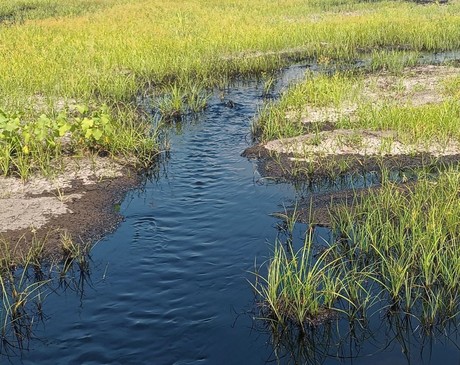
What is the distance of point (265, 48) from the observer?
2166cm

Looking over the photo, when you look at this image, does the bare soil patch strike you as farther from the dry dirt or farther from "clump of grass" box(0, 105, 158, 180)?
"clump of grass" box(0, 105, 158, 180)

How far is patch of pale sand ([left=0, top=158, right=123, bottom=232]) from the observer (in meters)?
8.57

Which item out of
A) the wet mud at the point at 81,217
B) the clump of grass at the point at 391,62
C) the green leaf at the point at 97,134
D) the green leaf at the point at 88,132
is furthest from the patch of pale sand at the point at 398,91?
the wet mud at the point at 81,217

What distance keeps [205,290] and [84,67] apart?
12.4 metres

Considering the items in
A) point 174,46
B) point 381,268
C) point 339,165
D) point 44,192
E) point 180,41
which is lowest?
point 381,268

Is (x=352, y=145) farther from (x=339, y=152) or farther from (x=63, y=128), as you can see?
(x=63, y=128)

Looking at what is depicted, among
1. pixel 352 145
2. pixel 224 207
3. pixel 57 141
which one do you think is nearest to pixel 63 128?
pixel 57 141

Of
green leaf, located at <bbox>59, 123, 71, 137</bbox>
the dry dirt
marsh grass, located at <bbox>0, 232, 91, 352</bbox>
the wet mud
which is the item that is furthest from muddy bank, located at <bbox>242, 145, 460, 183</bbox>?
marsh grass, located at <bbox>0, 232, 91, 352</bbox>

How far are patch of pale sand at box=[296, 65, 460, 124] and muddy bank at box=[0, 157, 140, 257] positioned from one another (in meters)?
5.03

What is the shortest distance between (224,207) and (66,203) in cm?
258

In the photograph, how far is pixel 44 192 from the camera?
9.64 m

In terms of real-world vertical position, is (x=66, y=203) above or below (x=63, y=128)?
below

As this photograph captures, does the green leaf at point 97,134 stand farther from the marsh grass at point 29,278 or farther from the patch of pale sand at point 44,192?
the marsh grass at point 29,278

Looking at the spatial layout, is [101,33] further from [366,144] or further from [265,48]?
[366,144]
